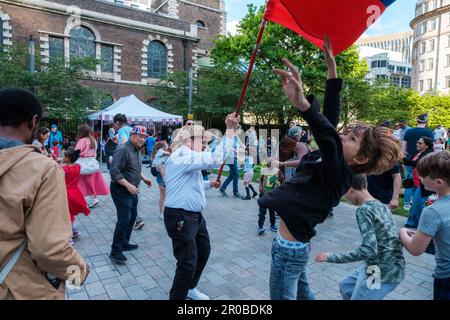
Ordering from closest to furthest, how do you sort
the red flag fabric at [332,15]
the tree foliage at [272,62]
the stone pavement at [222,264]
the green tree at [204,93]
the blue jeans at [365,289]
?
the blue jeans at [365,289] → the red flag fabric at [332,15] → the stone pavement at [222,264] → the tree foliage at [272,62] → the green tree at [204,93]

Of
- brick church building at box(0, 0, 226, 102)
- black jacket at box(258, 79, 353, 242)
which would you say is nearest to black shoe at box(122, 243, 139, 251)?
black jacket at box(258, 79, 353, 242)

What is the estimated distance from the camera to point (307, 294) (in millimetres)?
2604

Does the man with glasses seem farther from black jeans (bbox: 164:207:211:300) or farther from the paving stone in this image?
black jeans (bbox: 164:207:211:300)

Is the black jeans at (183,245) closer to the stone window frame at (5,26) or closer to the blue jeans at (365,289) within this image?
the blue jeans at (365,289)

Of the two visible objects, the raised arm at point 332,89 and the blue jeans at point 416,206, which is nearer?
the raised arm at point 332,89

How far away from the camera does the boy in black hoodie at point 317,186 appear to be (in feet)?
6.50

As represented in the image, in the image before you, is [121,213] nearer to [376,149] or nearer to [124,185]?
[124,185]

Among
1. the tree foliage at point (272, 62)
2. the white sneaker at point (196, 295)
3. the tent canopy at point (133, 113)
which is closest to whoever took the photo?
the white sneaker at point (196, 295)

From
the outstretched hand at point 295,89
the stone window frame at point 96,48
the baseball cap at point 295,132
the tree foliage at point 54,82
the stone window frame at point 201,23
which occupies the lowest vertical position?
the baseball cap at point 295,132

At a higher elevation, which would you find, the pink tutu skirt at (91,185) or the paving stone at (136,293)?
the pink tutu skirt at (91,185)

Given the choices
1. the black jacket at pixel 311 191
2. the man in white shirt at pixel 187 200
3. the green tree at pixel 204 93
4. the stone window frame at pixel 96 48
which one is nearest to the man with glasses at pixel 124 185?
the man in white shirt at pixel 187 200

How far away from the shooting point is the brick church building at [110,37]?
78.3ft

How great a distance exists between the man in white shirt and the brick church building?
69.2 feet

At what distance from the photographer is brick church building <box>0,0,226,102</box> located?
78.3 feet
